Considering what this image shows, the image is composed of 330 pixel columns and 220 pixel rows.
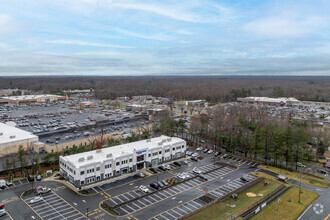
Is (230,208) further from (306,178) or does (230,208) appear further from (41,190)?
(41,190)

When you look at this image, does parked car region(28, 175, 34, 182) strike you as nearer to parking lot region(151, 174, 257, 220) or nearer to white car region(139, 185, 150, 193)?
white car region(139, 185, 150, 193)

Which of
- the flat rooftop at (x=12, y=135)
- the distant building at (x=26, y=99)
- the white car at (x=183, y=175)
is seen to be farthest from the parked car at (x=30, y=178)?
the distant building at (x=26, y=99)

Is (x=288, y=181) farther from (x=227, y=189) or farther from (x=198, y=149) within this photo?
(x=198, y=149)

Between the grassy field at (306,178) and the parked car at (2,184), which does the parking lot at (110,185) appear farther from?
the grassy field at (306,178)

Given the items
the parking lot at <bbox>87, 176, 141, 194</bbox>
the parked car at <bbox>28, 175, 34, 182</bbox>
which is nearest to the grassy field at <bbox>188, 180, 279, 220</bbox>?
the parking lot at <bbox>87, 176, 141, 194</bbox>

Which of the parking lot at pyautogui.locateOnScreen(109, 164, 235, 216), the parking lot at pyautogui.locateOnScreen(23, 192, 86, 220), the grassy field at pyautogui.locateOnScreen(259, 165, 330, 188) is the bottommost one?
the grassy field at pyautogui.locateOnScreen(259, 165, 330, 188)

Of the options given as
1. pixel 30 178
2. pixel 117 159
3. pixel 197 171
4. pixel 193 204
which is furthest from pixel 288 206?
pixel 30 178
